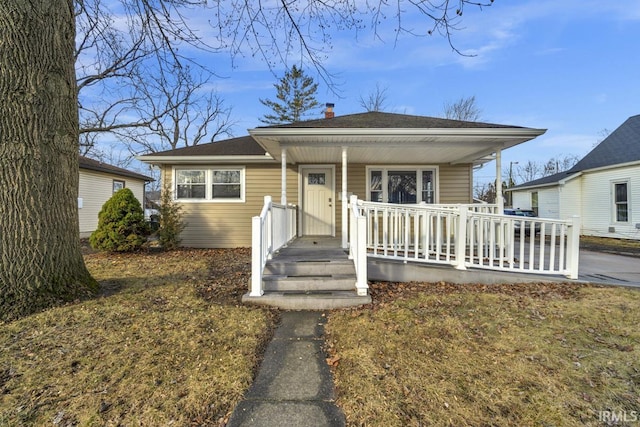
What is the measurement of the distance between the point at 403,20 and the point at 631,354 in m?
4.39

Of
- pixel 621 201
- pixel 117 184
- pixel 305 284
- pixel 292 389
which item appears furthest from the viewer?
pixel 117 184

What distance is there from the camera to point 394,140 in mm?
5988

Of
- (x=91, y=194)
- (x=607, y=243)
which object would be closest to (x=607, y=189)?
(x=607, y=243)

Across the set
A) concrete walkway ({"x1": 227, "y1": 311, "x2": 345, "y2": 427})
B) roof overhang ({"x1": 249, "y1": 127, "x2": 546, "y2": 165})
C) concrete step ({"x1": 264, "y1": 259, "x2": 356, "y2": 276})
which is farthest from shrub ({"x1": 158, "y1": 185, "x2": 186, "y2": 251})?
concrete walkway ({"x1": 227, "y1": 311, "x2": 345, "y2": 427})

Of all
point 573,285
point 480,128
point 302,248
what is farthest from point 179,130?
point 573,285

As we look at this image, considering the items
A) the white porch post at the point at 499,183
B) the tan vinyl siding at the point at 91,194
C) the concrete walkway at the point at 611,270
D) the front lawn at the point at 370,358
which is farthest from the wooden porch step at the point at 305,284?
the tan vinyl siding at the point at 91,194

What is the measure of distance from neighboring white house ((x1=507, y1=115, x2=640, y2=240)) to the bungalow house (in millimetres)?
6353

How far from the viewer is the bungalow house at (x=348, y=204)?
451cm

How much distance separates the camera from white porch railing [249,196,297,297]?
13.3ft

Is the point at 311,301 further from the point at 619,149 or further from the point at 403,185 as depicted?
the point at 619,149

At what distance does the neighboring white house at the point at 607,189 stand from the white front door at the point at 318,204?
11907mm

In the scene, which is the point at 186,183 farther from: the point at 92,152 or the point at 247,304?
the point at 92,152

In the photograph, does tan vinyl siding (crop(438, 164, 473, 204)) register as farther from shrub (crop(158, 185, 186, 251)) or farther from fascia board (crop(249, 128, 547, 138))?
shrub (crop(158, 185, 186, 251))

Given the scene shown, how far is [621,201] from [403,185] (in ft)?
33.6
